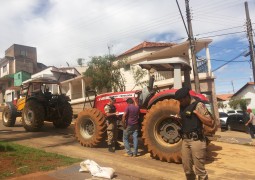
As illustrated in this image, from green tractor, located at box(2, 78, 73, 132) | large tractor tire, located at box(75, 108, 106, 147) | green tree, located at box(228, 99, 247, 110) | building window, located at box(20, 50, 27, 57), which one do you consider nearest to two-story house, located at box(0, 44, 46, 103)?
building window, located at box(20, 50, 27, 57)

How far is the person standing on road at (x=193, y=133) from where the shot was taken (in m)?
4.31

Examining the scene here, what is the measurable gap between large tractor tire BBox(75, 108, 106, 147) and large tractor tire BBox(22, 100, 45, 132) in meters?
3.07

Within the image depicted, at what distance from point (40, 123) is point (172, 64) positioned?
6.34 metres

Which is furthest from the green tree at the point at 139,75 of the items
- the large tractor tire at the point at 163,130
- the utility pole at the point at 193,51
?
the large tractor tire at the point at 163,130

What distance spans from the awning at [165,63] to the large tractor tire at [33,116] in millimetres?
5371

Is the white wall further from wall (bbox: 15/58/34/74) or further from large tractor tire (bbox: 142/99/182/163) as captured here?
large tractor tire (bbox: 142/99/182/163)

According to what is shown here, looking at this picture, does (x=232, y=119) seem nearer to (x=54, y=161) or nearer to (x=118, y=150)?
(x=118, y=150)

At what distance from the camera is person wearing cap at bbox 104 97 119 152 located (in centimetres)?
834

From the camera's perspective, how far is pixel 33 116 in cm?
1150

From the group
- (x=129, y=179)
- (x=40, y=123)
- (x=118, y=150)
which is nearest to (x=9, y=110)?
(x=40, y=123)

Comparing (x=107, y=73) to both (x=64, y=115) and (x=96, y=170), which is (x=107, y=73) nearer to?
(x=64, y=115)

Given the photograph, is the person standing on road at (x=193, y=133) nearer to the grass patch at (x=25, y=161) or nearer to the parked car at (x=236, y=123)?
the grass patch at (x=25, y=161)

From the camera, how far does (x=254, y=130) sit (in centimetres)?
1411

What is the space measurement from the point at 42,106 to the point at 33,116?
0.60m
